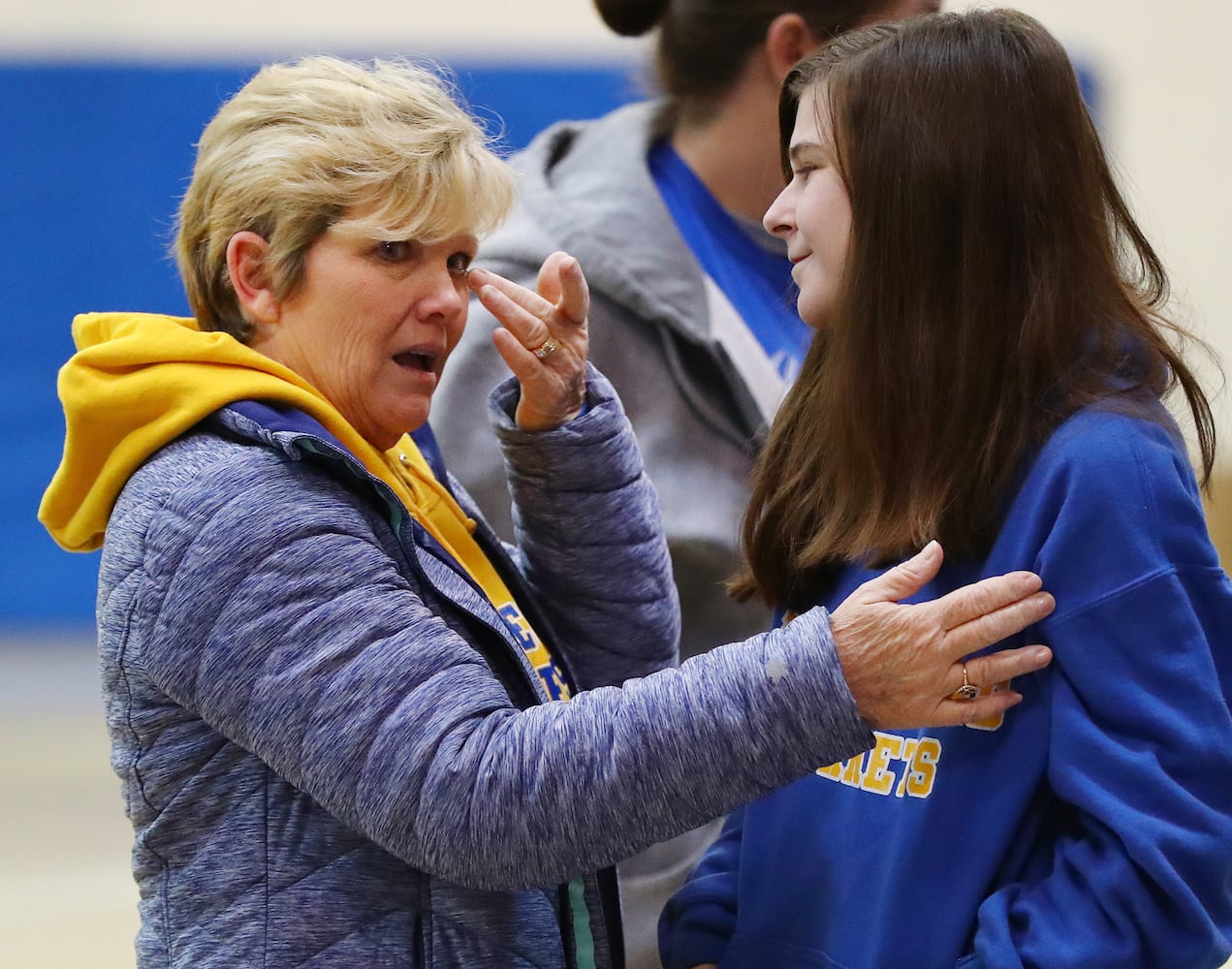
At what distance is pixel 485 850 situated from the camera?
114 centimetres

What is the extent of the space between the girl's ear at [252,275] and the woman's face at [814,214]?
0.49 m

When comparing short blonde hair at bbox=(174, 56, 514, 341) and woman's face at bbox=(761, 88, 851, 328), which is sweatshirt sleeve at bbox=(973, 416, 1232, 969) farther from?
short blonde hair at bbox=(174, 56, 514, 341)

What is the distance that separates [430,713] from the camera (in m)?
1.14

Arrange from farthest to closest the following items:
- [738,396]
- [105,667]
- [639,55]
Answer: [639,55], [738,396], [105,667]

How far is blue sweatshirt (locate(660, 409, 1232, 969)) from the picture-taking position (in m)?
1.05

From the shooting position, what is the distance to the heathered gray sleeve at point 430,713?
1.12m

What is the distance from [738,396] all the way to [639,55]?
29.1 inches

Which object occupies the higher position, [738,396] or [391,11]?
[391,11]

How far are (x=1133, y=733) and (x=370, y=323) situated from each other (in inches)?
30.9

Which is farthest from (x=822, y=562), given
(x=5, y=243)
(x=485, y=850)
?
(x=5, y=243)

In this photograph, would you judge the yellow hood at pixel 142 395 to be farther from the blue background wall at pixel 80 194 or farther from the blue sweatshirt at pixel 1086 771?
the blue background wall at pixel 80 194

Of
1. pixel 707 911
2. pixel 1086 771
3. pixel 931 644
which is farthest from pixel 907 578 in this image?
pixel 707 911

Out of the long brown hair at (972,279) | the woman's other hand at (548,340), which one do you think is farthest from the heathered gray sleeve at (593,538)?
the long brown hair at (972,279)

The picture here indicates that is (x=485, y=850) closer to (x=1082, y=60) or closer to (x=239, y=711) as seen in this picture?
(x=239, y=711)
